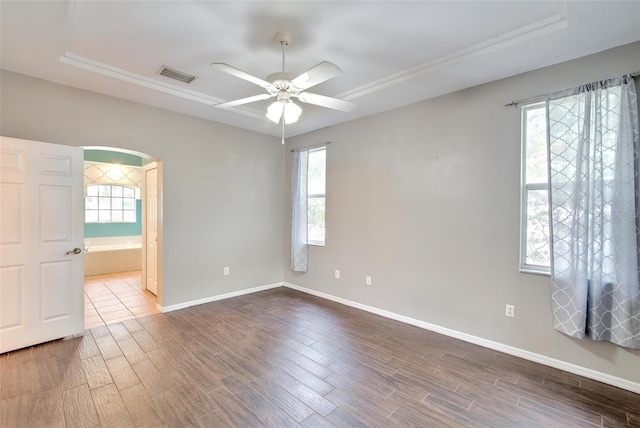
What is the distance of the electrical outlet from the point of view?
2.81 metres

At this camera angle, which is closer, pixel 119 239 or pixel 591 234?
pixel 591 234

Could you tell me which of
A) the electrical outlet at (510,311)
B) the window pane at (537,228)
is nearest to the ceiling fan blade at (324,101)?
the window pane at (537,228)

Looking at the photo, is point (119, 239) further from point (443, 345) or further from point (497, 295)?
point (497, 295)

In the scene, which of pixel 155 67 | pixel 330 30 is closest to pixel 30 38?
pixel 155 67

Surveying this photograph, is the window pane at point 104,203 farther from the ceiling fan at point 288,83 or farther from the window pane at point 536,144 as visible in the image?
the window pane at point 536,144

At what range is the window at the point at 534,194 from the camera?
2.70m

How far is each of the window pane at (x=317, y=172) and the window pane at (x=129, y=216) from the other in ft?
16.9

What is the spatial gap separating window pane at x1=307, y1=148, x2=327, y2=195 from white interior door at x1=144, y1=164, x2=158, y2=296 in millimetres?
2569

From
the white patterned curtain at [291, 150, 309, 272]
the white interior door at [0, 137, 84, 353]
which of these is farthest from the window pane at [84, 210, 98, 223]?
the white patterned curtain at [291, 150, 309, 272]

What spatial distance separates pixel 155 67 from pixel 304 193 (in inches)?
105

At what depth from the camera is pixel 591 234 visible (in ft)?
7.71

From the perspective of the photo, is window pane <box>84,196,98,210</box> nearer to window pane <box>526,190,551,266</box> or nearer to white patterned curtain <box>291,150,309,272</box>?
white patterned curtain <box>291,150,309,272</box>

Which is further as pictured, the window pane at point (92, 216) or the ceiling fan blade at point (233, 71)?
the window pane at point (92, 216)

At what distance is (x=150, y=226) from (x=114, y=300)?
1257mm
